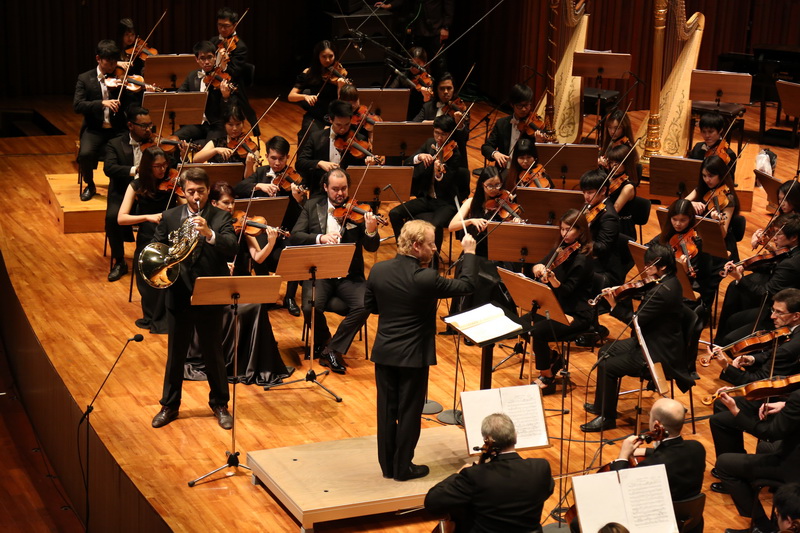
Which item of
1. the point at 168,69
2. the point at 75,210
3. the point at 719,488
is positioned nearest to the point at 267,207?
the point at 75,210

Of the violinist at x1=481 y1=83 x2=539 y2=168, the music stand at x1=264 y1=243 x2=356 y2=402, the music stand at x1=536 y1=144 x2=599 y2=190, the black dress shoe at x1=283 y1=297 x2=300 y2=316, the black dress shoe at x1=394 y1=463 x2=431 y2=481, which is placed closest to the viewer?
the black dress shoe at x1=394 y1=463 x2=431 y2=481

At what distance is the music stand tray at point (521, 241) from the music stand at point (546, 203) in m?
0.70

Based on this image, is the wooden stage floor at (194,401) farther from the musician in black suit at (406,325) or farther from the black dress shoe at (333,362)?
the musician in black suit at (406,325)

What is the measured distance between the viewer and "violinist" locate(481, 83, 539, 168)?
8120 mm

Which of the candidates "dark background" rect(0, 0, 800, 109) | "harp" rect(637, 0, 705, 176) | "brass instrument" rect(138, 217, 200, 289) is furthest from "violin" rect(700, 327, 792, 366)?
"dark background" rect(0, 0, 800, 109)

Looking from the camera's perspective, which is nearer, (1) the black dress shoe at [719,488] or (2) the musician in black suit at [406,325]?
(2) the musician in black suit at [406,325]

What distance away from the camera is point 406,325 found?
4.95 m

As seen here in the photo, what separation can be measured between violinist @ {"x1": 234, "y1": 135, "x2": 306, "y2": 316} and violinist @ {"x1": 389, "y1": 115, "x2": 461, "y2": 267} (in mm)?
816

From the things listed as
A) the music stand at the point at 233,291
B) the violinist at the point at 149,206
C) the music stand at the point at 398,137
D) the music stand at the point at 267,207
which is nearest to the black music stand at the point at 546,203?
the music stand at the point at 398,137

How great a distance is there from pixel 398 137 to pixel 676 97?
2.95 meters

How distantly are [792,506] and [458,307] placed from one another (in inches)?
122

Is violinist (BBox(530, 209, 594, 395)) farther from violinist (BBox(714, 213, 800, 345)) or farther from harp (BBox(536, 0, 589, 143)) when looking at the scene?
harp (BBox(536, 0, 589, 143))

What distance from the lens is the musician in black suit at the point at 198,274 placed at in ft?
18.1

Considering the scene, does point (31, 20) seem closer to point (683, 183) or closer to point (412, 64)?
point (412, 64)
